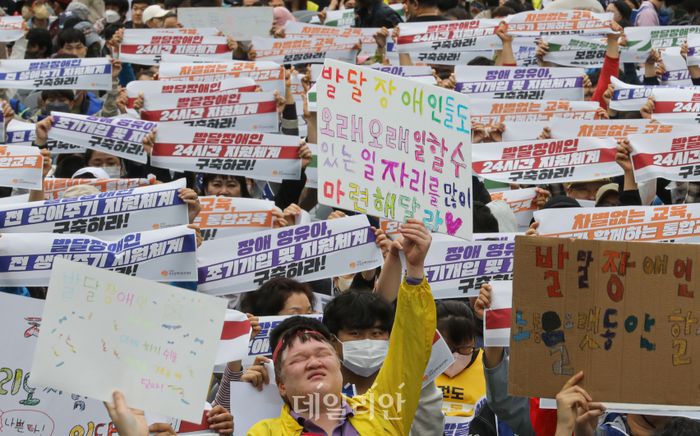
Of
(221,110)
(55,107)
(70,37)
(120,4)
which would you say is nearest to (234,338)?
(221,110)

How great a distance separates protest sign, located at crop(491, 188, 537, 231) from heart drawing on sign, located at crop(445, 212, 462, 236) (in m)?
3.39

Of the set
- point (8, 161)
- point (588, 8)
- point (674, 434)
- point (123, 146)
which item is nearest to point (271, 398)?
point (674, 434)

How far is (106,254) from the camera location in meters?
7.33

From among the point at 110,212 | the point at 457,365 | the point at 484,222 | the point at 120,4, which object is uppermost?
the point at 457,365

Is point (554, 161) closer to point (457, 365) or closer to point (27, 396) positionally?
point (457, 365)

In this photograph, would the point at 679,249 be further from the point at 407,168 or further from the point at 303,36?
the point at 303,36

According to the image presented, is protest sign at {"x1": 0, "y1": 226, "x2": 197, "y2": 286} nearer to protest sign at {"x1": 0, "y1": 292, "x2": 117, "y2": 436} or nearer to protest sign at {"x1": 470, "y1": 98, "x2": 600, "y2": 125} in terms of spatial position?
protest sign at {"x1": 0, "y1": 292, "x2": 117, "y2": 436}

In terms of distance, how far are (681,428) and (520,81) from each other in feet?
21.8

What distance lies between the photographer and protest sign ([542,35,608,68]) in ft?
39.5

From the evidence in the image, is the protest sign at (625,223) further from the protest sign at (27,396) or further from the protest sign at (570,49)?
the protest sign at (570,49)

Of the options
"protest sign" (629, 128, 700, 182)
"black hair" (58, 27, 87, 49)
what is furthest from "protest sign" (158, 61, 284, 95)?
"protest sign" (629, 128, 700, 182)

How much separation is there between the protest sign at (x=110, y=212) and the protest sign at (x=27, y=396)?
7.96ft

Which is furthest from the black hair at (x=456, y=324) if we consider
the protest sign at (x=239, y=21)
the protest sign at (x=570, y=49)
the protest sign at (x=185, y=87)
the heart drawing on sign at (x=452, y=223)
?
the protest sign at (x=239, y=21)

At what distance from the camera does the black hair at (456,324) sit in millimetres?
6613
